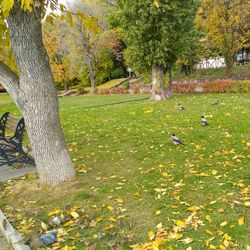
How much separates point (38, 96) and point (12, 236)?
2.12 meters

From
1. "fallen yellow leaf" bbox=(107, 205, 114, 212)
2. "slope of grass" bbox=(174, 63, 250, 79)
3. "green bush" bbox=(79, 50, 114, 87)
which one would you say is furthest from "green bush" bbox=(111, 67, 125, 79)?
"fallen yellow leaf" bbox=(107, 205, 114, 212)

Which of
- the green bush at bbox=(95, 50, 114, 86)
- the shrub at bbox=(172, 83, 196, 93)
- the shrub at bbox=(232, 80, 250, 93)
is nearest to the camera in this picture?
the shrub at bbox=(232, 80, 250, 93)

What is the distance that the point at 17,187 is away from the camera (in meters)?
5.80

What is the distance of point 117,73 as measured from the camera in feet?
145

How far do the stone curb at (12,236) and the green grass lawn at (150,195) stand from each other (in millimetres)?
259

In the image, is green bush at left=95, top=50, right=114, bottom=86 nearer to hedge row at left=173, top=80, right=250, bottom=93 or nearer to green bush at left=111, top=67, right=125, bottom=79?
green bush at left=111, top=67, right=125, bottom=79

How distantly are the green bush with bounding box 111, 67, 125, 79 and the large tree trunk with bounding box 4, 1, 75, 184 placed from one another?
129 ft

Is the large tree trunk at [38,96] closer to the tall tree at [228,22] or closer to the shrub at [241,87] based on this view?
the shrub at [241,87]

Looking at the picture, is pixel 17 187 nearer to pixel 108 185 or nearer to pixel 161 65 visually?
pixel 108 185

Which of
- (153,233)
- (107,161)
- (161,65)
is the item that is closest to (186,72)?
(161,65)

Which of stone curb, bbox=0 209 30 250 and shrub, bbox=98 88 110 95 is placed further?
shrub, bbox=98 88 110 95

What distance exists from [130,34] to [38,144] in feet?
46.1

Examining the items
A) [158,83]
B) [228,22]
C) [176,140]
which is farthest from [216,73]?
[176,140]

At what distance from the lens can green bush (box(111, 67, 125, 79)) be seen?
1735 inches
